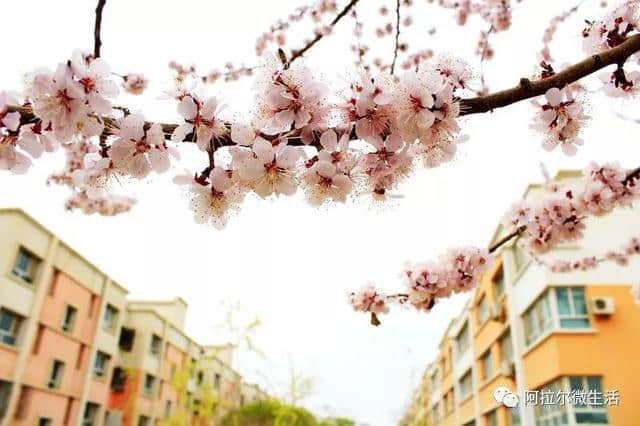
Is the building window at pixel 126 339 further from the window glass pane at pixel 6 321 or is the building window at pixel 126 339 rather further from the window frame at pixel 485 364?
the window frame at pixel 485 364

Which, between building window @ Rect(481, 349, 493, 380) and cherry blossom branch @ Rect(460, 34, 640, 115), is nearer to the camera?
cherry blossom branch @ Rect(460, 34, 640, 115)

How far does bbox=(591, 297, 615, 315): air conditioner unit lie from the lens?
10852 millimetres

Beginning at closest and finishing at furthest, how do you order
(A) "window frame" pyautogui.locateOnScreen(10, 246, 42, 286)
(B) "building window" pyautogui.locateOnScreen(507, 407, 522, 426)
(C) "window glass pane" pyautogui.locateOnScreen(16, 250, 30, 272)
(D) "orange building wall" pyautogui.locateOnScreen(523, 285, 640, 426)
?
(D) "orange building wall" pyautogui.locateOnScreen(523, 285, 640, 426), (B) "building window" pyautogui.locateOnScreen(507, 407, 522, 426), (A) "window frame" pyautogui.locateOnScreen(10, 246, 42, 286), (C) "window glass pane" pyautogui.locateOnScreen(16, 250, 30, 272)

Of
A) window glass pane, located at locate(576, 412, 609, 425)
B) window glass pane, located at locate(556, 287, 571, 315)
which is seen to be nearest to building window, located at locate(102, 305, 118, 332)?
window glass pane, located at locate(556, 287, 571, 315)

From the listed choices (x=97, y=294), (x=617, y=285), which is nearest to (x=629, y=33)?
(x=617, y=285)

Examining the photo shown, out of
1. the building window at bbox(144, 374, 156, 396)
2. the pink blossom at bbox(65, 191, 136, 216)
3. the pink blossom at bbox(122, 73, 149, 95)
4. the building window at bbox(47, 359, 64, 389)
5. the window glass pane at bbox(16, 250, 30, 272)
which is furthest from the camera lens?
the building window at bbox(144, 374, 156, 396)

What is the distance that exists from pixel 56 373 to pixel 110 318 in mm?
4874

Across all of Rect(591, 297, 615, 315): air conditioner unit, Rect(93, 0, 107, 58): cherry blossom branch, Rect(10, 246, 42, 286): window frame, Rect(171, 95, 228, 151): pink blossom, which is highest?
Rect(10, 246, 42, 286): window frame

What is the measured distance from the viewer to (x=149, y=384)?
2627cm

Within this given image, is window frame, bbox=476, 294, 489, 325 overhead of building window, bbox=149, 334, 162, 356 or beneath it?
overhead

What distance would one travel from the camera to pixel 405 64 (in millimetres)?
6156

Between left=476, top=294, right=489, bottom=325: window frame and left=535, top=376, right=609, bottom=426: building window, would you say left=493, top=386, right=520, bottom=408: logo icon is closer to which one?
left=535, top=376, right=609, bottom=426: building window

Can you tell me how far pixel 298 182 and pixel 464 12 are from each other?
556cm

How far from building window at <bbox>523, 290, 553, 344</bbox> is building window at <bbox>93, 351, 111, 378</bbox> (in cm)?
1865
